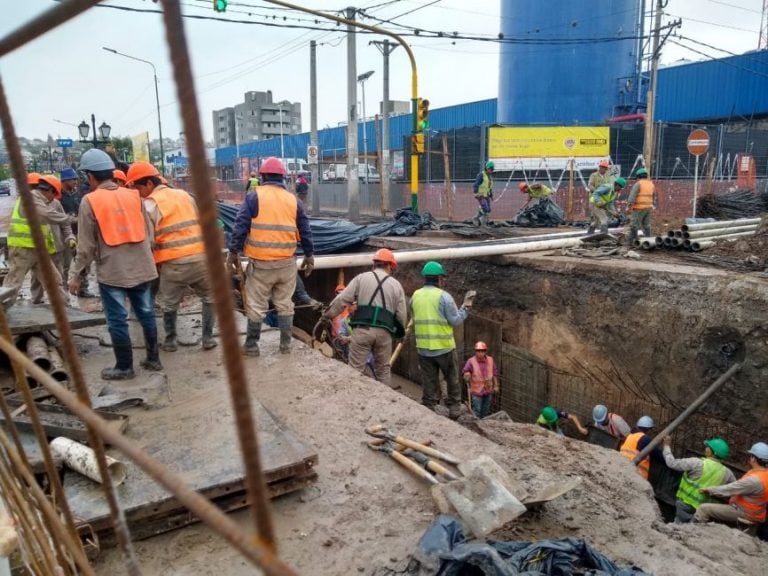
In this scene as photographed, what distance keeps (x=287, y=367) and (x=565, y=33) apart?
86.3 feet

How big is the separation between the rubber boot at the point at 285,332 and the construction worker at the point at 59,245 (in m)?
3.25

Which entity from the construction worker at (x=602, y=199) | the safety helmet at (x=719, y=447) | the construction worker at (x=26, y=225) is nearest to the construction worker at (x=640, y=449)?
the safety helmet at (x=719, y=447)

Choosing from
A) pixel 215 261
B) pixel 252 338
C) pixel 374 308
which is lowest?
pixel 252 338

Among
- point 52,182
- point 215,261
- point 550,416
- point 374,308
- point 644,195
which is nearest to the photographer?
point 215,261

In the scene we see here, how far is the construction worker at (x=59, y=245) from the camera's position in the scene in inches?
274

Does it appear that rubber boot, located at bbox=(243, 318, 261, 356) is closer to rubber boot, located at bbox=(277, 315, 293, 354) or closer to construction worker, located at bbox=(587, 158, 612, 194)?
rubber boot, located at bbox=(277, 315, 293, 354)

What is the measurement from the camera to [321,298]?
11.9 meters

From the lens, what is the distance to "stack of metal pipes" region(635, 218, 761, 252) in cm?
903

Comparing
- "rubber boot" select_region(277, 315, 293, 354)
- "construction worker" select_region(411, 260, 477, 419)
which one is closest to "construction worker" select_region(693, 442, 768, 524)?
"construction worker" select_region(411, 260, 477, 419)

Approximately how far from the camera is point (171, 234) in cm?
498

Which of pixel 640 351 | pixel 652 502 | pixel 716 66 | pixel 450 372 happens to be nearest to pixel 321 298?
pixel 450 372

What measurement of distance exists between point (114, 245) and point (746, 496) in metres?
6.25

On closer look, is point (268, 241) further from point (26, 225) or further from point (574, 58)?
point (574, 58)

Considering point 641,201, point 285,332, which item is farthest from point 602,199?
point 285,332
